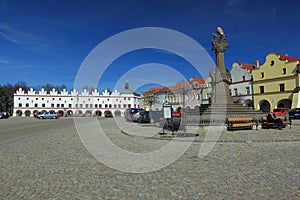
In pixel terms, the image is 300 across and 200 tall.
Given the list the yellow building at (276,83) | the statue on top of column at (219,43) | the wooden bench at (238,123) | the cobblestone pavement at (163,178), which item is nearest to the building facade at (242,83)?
→ the yellow building at (276,83)

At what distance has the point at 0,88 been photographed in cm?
9000

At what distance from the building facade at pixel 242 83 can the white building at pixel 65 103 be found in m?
55.9

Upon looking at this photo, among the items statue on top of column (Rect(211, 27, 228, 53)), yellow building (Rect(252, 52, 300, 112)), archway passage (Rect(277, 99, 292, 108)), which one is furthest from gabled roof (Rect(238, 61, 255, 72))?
statue on top of column (Rect(211, 27, 228, 53))

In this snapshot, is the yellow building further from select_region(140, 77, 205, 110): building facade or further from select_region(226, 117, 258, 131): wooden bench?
select_region(226, 117, 258, 131): wooden bench

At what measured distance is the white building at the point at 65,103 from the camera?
9994cm

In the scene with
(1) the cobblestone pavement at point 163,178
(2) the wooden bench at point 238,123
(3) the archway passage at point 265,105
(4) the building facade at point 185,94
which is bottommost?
(1) the cobblestone pavement at point 163,178

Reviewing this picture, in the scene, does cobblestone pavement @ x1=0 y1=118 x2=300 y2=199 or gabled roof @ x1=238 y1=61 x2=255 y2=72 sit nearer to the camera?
cobblestone pavement @ x1=0 y1=118 x2=300 y2=199

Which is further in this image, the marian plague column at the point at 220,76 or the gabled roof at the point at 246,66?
the gabled roof at the point at 246,66

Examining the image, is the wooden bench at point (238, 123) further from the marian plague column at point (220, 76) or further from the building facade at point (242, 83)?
the building facade at point (242, 83)

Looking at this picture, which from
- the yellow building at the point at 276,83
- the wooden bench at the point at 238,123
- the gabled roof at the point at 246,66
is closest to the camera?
the wooden bench at the point at 238,123

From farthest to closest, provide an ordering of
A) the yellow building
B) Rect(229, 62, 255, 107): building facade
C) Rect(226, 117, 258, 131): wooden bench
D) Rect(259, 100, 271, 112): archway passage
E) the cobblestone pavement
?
1. Rect(229, 62, 255, 107): building facade
2. Rect(259, 100, 271, 112): archway passage
3. the yellow building
4. Rect(226, 117, 258, 131): wooden bench
5. the cobblestone pavement

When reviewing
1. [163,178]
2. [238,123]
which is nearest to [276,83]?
[238,123]

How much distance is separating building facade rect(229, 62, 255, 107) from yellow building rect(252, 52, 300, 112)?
2024mm

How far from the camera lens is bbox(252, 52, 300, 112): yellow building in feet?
144
